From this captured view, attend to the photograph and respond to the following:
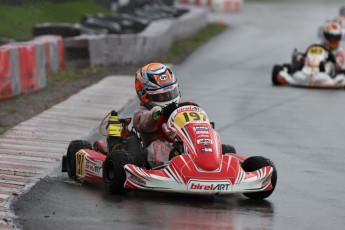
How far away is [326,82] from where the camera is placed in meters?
18.3

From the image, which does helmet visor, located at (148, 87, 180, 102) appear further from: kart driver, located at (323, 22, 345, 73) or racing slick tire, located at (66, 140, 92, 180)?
kart driver, located at (323, 22, 345, 73)

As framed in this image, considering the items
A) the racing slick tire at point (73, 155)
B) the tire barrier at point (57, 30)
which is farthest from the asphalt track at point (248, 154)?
the tire barrier at point (57, 30)

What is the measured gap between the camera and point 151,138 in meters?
9.12

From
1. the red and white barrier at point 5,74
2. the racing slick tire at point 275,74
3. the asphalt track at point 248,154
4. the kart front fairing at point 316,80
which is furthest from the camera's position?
the racing slick tire at point 275,74

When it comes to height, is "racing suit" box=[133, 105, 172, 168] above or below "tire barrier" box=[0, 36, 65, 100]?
above

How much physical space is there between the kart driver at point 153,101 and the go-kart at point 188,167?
0.07 m

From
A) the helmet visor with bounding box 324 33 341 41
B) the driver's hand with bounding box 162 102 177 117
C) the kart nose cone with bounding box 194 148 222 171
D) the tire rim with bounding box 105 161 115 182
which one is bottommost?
the helmet visor with bounding box 324 33 341 41

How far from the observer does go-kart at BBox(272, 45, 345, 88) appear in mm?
18344

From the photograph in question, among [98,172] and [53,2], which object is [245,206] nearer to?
[98,172]

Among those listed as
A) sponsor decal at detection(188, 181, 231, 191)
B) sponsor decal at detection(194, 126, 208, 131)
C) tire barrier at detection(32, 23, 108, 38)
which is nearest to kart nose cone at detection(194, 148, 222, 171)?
sponsor decal at detection(188, 181, 231, 191)

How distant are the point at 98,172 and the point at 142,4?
23.1 metres

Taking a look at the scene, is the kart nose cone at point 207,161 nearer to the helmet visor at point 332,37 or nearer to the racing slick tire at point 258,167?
the racing slick tire at point 258,167

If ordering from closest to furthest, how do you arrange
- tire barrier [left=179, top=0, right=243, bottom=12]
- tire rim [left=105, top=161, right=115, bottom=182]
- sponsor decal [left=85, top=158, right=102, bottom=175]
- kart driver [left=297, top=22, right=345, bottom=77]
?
1. tire rim [left=105, top=161, right=115, bottom=182]
2. sponsor decal [left=85, top=158, right=102, bottom=175]
3. kart driver [left=297, top=22, right=345, bottom=77]
4. tire barrier [left=179, top=0, right=243, bottom=12]

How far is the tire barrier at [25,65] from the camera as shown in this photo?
1434 centimetres
